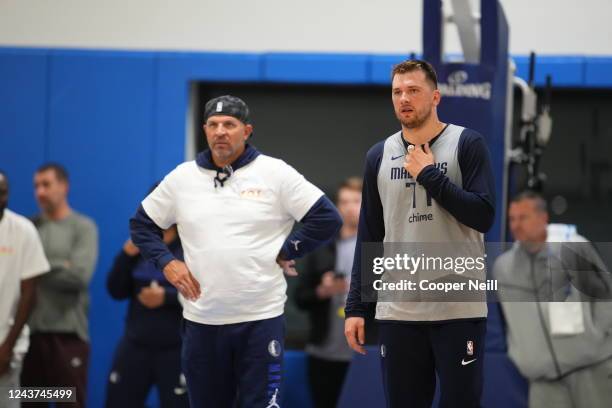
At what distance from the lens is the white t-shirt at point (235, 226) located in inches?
175

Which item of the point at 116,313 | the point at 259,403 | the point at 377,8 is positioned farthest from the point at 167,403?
the point at 377,8

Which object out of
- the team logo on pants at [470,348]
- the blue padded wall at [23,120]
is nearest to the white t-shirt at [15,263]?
the blue padded wall at [23,120]

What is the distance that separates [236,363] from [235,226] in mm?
641

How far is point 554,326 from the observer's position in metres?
5.20

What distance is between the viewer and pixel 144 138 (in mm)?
7762

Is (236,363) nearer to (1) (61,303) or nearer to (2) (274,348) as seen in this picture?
(2) (274,348)

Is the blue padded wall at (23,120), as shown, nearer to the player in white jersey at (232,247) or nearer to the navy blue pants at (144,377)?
the navy blue pants at (144,377)

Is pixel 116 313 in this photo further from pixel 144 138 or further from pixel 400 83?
pixel 400 83

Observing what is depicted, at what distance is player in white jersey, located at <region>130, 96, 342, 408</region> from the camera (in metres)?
4.43

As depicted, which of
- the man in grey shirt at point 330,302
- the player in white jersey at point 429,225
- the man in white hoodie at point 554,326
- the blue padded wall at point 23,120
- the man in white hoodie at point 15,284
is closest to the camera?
the player in white jersey at point 429,225

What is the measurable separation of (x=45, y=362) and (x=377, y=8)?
3806mm
